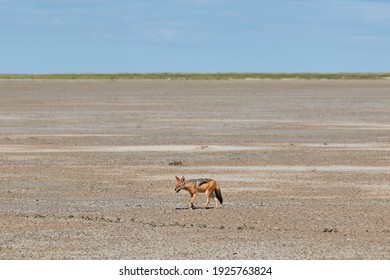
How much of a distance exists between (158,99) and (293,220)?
1661 inches

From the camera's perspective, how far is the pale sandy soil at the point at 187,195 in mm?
13516

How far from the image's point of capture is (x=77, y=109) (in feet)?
154

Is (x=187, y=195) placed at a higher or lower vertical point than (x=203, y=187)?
lower

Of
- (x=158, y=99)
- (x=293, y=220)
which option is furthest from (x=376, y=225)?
(x=158, y=99)

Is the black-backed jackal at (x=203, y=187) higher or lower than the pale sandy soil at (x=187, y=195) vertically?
higher

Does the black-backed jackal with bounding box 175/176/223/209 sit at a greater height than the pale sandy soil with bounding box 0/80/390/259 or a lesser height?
greater

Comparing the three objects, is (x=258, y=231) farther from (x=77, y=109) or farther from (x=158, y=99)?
(x=158, y=99)

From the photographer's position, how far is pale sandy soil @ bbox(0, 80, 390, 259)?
44.3 ft

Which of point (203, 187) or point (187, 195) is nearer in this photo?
point (203, 187)

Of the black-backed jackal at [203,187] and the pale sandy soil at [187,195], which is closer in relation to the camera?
the pale sandy soil at [187,195]

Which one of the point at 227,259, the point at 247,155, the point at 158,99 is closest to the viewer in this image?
the point at 227,259

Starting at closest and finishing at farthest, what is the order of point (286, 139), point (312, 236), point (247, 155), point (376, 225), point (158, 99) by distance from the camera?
point (312, 236), point (376, 225), point (247, 155), point (286, 139), point (158, 99)

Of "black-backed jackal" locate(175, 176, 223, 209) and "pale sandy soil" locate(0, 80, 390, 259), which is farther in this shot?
"black-backed jackal" locate(175, 176, 223, 209)

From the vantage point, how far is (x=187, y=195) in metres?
18.5
